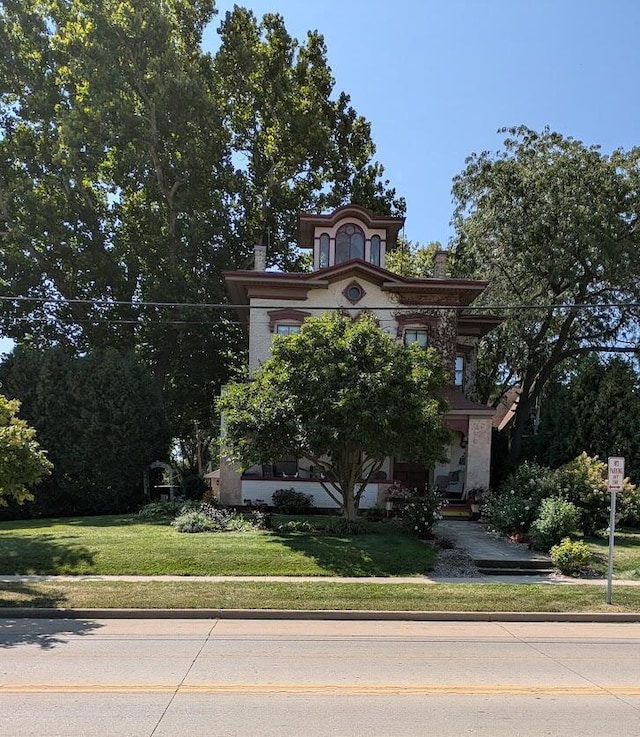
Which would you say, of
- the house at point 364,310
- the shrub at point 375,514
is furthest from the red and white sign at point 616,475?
the house at point 364,310

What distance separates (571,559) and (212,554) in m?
7.98

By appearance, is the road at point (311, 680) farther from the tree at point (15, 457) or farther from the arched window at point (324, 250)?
the arched window at point (324, 250)

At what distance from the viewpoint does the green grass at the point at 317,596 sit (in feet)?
33.7

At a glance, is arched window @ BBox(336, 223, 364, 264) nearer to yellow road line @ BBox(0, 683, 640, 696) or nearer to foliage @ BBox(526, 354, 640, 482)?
foliage @ BBox(526, 354, 640, 482)

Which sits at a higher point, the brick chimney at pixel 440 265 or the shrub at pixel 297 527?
the brick chimney at pixel 440 265

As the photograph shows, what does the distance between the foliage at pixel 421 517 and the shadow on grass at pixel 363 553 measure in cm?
68

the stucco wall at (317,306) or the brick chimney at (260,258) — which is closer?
the stucco wall at (317,306)

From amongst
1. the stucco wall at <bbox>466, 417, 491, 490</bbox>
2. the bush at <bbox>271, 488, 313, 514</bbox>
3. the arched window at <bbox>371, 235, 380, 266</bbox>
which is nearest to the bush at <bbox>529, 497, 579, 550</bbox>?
the stucco wall at <bbox>466, 417, 491, 490</bbox>

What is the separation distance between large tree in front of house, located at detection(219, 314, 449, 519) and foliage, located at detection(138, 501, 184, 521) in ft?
15.6

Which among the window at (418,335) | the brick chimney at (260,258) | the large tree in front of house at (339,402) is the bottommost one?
the large tree in front of house at (339,402)

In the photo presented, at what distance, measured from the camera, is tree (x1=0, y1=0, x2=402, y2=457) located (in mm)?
28531

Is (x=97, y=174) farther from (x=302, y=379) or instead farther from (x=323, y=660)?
(x=323, y=660)

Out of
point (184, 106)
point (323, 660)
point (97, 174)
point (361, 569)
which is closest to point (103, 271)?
point (97, 174)

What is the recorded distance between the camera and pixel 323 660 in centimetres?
729
